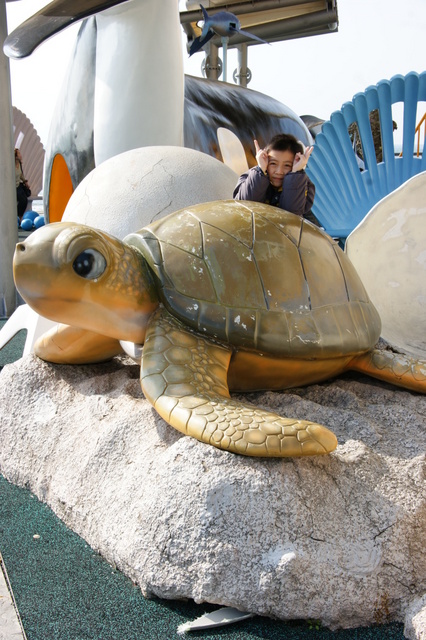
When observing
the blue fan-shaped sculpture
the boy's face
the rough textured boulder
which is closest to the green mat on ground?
the rough textured boulder

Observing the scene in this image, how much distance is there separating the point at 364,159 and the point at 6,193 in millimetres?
2438

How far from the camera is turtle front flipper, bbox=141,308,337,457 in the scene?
3.76ft

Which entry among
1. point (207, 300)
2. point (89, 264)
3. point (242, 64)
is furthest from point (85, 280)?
point (242, 64)

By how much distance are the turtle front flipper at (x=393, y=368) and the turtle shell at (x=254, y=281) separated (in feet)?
0.25

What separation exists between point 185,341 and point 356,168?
2.57 metres

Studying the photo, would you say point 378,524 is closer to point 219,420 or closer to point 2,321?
point 219,420

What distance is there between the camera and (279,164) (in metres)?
2.09

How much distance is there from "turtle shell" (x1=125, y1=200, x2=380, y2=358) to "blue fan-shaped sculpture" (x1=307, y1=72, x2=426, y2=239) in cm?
200

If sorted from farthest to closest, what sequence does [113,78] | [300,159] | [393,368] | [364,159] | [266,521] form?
[364,159] < [113,78] < [300,159] < [393,368] < [266,521]

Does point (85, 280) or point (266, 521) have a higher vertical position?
point (85, 280)

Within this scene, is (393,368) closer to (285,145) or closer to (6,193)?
(285,145)

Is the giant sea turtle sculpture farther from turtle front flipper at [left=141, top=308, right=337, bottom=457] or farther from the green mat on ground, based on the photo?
the green mat on ground

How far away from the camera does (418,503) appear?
3.84 ft

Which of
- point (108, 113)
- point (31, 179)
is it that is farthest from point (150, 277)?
point (31, 179)
